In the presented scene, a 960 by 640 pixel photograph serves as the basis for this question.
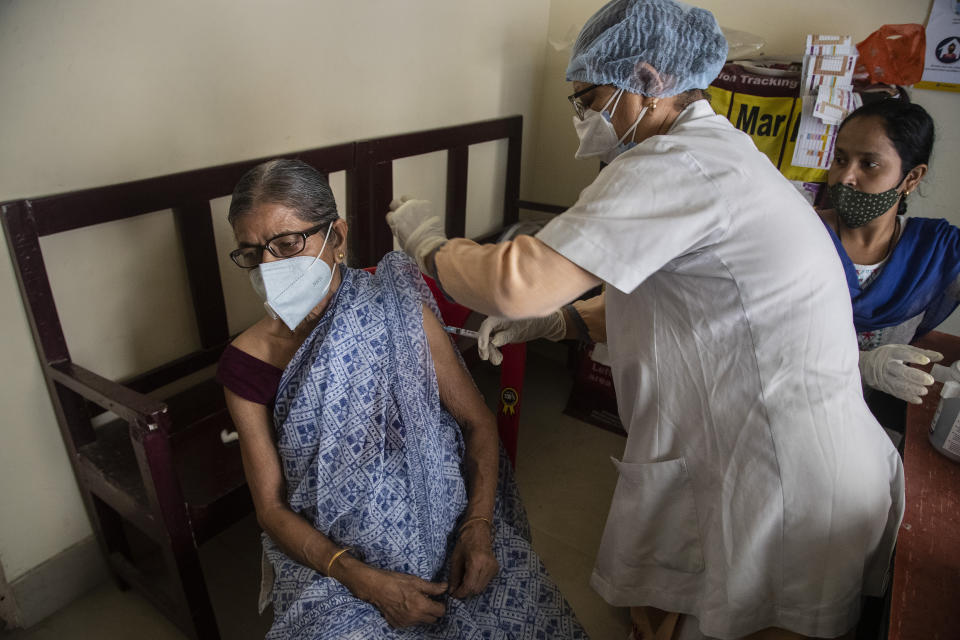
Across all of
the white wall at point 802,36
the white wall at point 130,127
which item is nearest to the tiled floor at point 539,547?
the white wall at point 130,127

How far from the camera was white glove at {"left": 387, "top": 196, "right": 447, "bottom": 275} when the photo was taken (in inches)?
46.2

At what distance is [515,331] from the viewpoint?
Answer: 1.64 m

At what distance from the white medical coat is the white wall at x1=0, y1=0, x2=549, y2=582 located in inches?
51.7

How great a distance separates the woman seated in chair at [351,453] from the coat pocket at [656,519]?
0.21m

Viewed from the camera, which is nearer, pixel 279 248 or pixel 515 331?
pixel 279 248

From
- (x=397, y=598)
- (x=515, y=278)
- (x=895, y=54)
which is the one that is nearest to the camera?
(x=515, y=278)

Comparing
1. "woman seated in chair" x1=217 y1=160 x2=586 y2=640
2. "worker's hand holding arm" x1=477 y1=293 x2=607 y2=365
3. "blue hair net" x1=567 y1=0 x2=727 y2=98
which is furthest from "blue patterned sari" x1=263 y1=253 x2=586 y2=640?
"blue hair net" x1=567 y1=0 x2=727 y2=98

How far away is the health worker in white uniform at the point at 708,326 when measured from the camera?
38.7 inches

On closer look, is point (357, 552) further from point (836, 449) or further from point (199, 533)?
point (836, 449)

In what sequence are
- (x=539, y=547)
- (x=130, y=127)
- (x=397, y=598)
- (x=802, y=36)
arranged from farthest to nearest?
(x=802, y=36), (x=539, y=547), (x=130, y=127), (x=397, y=598)

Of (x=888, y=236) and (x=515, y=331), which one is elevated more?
(x=888, y=236)

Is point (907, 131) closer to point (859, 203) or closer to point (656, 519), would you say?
point (859, 203)

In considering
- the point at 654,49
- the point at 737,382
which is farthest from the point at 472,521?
the point at 654,49

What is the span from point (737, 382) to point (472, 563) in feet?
2.20
